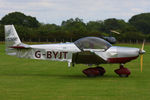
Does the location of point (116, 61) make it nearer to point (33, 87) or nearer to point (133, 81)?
point (133, 81)

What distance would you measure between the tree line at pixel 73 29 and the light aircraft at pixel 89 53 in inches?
2065

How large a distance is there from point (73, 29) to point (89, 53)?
70.6m

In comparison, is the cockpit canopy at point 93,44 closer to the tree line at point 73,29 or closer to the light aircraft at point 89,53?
the light aircraft at point 89,53

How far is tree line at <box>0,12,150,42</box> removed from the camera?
246 feet

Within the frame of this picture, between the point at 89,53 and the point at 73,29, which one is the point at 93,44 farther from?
the point at 73,29

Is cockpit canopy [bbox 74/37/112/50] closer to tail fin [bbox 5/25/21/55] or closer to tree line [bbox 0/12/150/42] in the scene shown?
tail fin [bbox 5/25/21/55]

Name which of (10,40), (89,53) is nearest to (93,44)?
(89,53)

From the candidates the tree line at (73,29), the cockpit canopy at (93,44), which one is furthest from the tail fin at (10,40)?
the tree line at (73,29)

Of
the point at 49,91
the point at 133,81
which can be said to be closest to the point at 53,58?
the point at 133,81

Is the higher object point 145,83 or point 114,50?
point 114,50

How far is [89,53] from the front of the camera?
15969mm

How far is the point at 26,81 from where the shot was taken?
47.8 ft

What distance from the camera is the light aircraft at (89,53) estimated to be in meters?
16.1

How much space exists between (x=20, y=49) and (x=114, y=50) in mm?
4263
